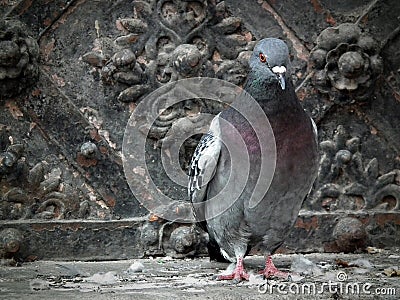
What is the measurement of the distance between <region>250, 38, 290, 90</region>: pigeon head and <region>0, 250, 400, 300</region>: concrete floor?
1.01 m

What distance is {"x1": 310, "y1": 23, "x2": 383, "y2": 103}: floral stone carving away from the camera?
5.34 meters

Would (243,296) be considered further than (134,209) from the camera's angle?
No

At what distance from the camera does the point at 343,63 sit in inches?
209

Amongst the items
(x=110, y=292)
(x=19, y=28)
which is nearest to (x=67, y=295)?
(x=110, y=292)

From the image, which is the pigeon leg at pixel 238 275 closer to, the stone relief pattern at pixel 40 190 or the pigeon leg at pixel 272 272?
the pigeon leg at pixel 272 272

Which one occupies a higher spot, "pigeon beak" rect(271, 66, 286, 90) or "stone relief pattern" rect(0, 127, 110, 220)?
"pigeon beak" rect(271, 66, 286, 90)

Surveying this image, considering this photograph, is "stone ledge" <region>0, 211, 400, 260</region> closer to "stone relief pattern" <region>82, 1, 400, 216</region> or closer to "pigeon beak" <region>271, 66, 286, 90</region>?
"stone relief pattern" <region>82, 1, 400, 216</region>

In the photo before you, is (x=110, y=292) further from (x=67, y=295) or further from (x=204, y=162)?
(x=204, y=162)

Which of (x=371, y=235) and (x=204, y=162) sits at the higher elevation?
(x=204, y=162)

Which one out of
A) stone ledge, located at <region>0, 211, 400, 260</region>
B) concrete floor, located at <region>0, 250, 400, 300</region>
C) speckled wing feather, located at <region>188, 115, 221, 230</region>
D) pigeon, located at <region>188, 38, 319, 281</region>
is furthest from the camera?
stone ledge, located at <region>0, 211, 400, 260</region>

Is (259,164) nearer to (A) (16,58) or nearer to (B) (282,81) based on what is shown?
(B) (282,81)

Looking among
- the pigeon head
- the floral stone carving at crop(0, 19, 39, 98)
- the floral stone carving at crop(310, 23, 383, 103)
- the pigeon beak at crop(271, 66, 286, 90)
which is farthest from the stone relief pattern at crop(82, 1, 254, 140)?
the pigeon beak at crop(271, 66, 286, 90)

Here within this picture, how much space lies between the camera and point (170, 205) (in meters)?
5.28

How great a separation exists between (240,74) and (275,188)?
144cm
